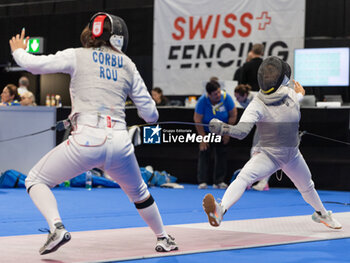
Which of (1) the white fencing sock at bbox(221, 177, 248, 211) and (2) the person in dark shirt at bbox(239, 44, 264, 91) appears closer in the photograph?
(1) the white fencing sock at bbox(221, 177, 248, 211)

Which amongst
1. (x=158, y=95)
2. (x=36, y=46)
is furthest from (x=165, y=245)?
(x=36, y=46)

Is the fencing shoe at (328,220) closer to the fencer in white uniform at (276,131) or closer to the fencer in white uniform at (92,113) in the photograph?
the fencer in white uniform at (276,131)

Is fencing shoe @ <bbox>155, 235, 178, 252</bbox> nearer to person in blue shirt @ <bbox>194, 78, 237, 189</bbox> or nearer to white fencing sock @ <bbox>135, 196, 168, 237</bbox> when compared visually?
white fencing sock @ <bbox>135, 196, 168, 237</bbox>

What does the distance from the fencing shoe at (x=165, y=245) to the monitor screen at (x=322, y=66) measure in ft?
21.6

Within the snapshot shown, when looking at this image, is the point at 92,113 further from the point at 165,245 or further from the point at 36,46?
the point at 36,46

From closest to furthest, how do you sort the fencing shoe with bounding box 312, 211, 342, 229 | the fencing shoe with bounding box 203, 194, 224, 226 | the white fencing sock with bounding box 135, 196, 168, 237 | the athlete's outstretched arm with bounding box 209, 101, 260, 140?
the white fencing sock with bounding box 135, 196, 168, 237
the fencing shoe with bounding box 203, 194, 224, 226
the athlete's outstretched arm with bounding box 209, 101, 260, 140
the fencing shoe with bounding box 312, 211, 342, 229

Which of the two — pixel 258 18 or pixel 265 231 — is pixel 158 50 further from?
pixel 265 231

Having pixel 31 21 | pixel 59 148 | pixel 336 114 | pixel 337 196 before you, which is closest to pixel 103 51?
pixel 59 148

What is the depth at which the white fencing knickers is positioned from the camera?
10.8ft

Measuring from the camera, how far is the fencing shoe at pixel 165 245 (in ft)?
12.2

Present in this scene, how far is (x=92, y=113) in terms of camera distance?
337 cm

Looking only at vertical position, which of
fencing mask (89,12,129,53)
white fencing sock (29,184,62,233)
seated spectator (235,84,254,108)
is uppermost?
fencing mask (89,12,129,53)

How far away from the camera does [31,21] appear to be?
15273mm

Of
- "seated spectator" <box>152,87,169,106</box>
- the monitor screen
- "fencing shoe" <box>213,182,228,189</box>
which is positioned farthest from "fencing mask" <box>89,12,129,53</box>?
"seated spectator" <box>152,87,169,106</box>
